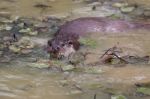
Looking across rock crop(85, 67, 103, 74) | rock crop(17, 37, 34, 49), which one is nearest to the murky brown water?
rock crop(85, 67, 103, 74)

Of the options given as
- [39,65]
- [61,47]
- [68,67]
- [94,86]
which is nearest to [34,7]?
[61,47]

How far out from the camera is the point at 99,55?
205 inches

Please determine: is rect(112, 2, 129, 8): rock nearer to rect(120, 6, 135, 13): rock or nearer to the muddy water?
rect(120, 6, 135, 13): rock

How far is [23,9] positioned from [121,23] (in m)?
1.56

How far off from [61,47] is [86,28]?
2.44 ft

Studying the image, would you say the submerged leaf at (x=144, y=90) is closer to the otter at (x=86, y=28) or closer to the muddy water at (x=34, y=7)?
the otter at (x=86, y=28)

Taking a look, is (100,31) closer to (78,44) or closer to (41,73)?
A: (78,44)

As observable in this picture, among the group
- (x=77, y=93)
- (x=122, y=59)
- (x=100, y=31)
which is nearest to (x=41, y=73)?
(x=77, y=93)

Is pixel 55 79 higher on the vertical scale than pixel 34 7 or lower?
lower

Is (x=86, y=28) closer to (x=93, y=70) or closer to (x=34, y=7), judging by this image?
(x=93, y=70)

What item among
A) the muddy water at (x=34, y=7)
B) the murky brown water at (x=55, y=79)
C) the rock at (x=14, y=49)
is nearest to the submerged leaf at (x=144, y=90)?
the murky brown water at (x=55, y=79)

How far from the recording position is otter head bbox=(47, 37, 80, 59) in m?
5.15

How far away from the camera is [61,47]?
522cm

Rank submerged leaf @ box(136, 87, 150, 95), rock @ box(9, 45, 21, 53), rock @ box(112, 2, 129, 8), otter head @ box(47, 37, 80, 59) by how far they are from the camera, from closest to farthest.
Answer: submerged leaf @ box(136, 87, 150, 95), otter head @ box(47, 37, 80, 59), rock @ box(9, 45, 21, 53), rock @ box(112, 2, 129, 8)
